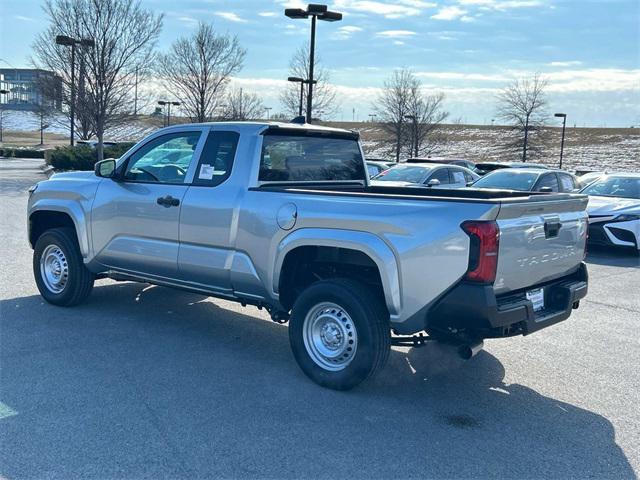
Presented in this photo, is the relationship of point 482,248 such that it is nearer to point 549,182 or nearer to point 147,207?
point 147,207

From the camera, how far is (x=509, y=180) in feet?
44.7

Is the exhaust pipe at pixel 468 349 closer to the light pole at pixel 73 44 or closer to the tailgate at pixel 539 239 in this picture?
the tailgate at pixel 539 239

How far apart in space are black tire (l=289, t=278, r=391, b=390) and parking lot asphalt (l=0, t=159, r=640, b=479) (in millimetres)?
130

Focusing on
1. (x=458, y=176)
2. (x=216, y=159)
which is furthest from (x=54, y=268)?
(x=458, y=176)

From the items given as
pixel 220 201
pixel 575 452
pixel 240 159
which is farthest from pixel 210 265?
pixel 575 452

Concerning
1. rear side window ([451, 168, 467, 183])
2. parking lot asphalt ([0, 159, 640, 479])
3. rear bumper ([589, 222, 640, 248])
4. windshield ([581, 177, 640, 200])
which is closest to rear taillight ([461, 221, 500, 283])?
parking lot asphalt ([0, 159, 640, 479])

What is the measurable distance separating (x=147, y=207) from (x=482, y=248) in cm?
335

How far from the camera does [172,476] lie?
352cm

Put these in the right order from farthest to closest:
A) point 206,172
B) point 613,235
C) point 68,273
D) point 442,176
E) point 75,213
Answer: point 442,176 < point 613,235 < point 68,273 < point 75,213 < point 206,172

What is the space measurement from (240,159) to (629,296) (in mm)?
5920

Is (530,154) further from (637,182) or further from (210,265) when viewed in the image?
(210,265)

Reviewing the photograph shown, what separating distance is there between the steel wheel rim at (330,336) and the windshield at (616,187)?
9.91m

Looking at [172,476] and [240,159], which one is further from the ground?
[240,159]

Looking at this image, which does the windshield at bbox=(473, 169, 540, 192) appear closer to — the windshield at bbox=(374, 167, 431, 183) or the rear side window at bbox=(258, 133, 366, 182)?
the windshield at bbox=(374, 167, 431, 183)
